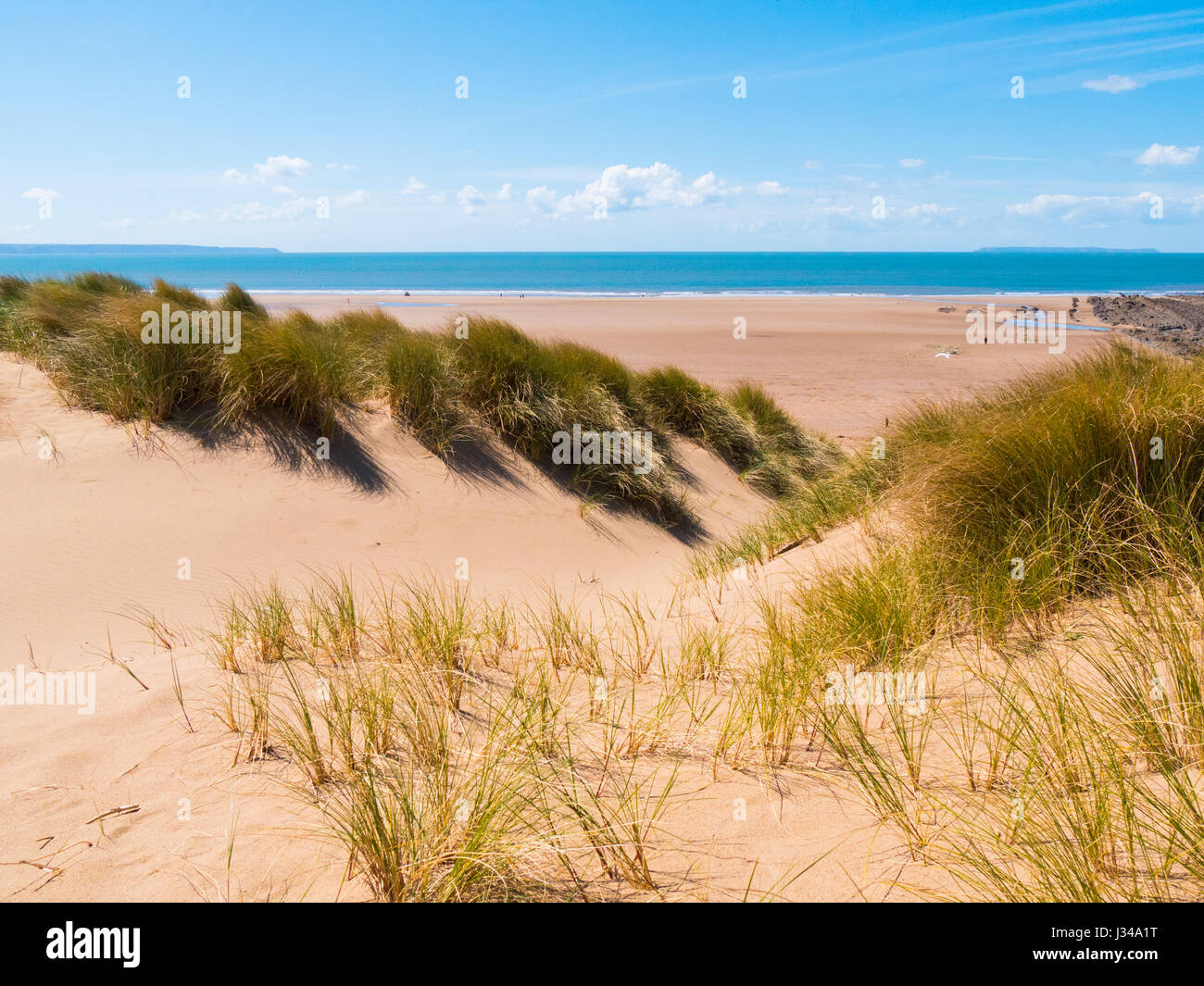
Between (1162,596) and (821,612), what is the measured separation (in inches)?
60.9

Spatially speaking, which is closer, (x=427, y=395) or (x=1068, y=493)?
(x=1068, y=493)

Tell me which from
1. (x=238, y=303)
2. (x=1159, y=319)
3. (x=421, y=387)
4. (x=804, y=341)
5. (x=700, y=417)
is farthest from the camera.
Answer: (x=1159, y=319)

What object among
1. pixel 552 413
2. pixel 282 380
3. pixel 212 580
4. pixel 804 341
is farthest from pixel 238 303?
pixel 804 341

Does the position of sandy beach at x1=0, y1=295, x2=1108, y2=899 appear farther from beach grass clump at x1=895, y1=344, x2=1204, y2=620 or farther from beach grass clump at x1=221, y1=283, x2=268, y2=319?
beach grass clump at x1=221, y1=283, x2=268, y2=319

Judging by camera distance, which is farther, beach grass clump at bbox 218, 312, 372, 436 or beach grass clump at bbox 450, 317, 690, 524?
beach grass clump at bbox 450, 317, 690, 524

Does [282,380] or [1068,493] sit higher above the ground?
[282,380]

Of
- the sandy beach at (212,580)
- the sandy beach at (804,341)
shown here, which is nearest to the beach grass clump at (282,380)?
the sandy beach at (212,580)

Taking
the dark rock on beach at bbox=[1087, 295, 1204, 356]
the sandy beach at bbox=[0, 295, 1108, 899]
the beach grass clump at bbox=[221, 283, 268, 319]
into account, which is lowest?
the sandy beach at bbox=[0, 295, 1108, 899]

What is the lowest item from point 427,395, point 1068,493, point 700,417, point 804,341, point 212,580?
point 212,580

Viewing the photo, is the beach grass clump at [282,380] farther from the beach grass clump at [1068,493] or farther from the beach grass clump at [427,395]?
the beach grass clump at [1068,493]

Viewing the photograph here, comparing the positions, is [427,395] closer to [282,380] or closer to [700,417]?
[282,380]

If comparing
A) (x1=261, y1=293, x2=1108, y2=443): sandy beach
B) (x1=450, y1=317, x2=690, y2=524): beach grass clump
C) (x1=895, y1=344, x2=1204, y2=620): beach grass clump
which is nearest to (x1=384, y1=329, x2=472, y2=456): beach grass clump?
(x1=450, y1=317, x2=690, y2=524): beach grass clump

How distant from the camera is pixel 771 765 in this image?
281 cm
